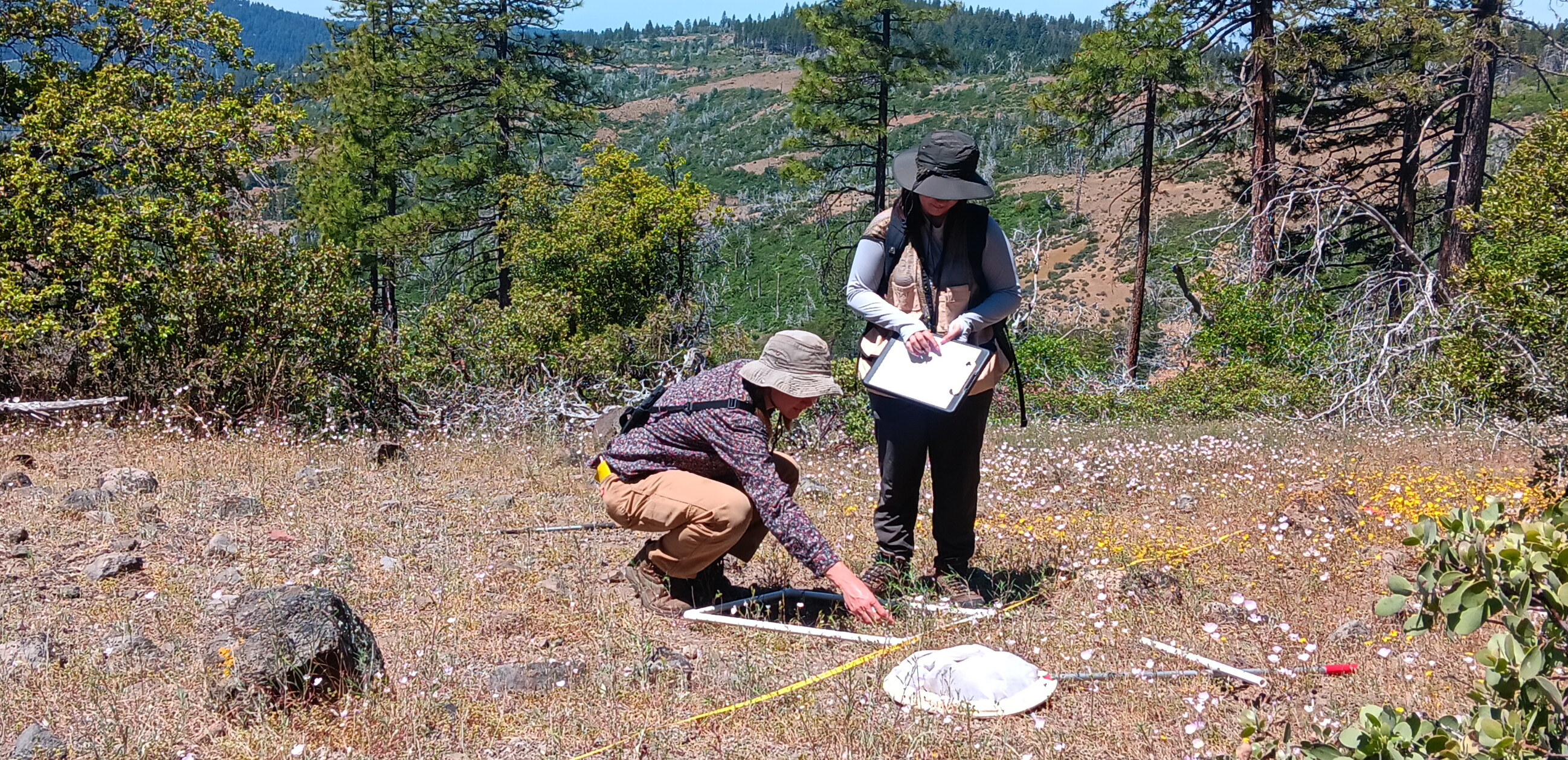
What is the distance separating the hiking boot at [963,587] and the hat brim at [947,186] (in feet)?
5.36

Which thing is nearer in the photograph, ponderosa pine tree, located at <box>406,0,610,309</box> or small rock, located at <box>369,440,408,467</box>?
small rock, located at <box>369,440,408,467</box>

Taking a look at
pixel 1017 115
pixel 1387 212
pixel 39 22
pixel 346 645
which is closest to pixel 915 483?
pixel 346 645

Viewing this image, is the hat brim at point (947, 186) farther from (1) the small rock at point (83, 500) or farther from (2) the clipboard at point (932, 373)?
(1) the small rock at point (83, 500)

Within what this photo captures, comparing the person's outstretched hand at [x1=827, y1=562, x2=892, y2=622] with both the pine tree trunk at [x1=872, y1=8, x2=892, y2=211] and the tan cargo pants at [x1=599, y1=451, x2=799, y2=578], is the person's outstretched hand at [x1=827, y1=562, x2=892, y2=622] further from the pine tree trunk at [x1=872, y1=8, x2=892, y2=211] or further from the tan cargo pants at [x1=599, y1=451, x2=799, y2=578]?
the pine tree trunk at [x1=872, y1=8, x2=892, y2=211]

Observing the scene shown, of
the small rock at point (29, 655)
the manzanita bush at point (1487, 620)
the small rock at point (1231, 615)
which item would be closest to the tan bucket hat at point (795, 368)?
the small rock at point (1231, 615)

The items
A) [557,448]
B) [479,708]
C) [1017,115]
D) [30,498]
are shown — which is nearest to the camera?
[479,708]

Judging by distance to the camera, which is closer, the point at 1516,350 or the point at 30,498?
the point at 30,498

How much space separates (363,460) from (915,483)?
494 centimetres

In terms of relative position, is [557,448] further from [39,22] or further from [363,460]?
[39,22]

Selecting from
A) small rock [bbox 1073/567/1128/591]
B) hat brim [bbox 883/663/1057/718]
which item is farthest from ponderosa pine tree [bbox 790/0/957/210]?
hat brim [bbox 883/663/1057/718]

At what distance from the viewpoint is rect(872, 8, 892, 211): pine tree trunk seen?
2403cm

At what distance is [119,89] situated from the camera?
1077 cm

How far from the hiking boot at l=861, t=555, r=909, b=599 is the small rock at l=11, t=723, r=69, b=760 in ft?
9.34

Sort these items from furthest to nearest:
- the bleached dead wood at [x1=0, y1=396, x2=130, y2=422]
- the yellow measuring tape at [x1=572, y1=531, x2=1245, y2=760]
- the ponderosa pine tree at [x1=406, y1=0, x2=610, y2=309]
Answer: the ponderosa pine tree at [x1=406, y1=0, x2=610, y2=309]
the bleached dead wood at [x1=0, y1=396, x2=130, y2=422]
the yellow measuring tape at [x1=572, y1=531, x2=1245, y2=760]
